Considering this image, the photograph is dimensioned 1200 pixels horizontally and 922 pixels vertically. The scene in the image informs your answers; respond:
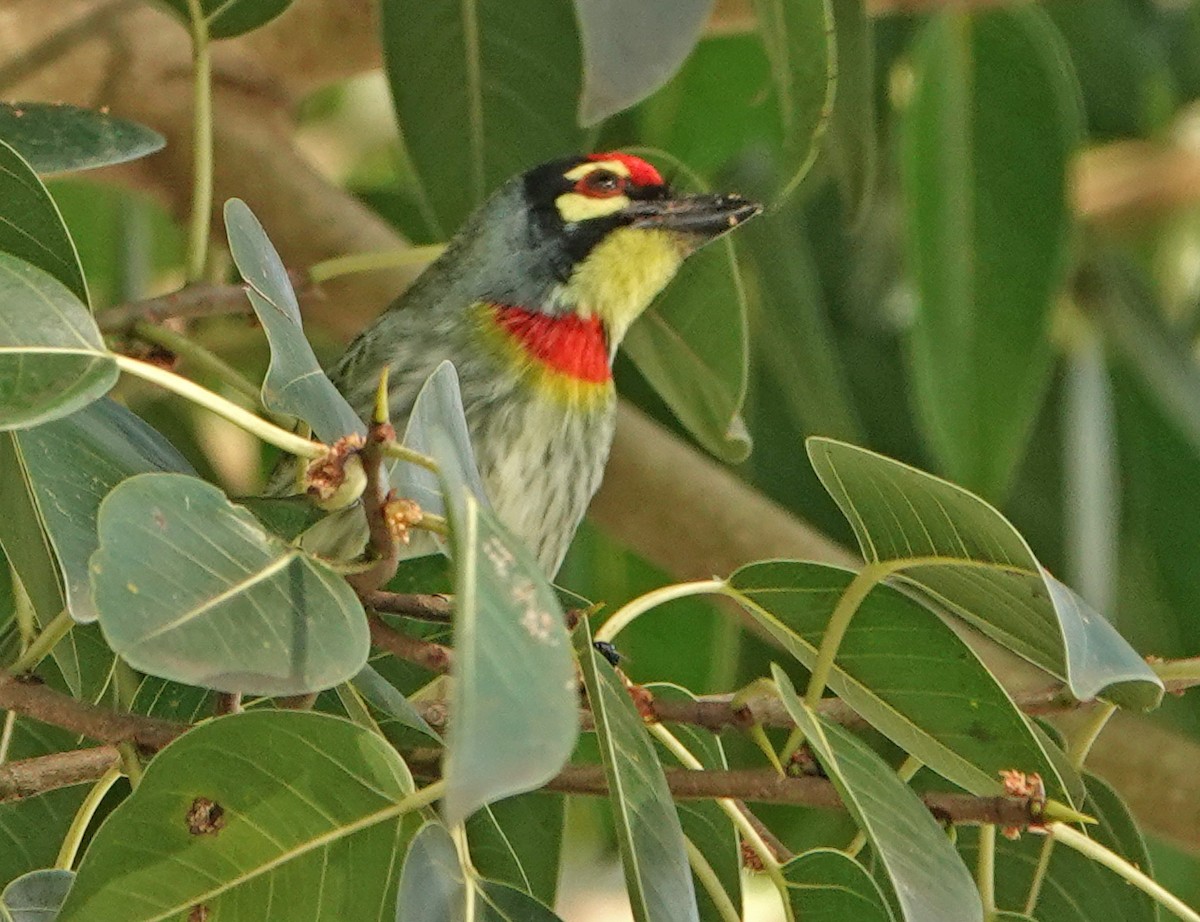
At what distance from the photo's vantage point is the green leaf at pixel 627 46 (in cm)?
121

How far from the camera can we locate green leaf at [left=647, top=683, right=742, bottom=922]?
50.7 inches

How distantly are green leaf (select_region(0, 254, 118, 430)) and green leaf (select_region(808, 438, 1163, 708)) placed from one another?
403 millimetres

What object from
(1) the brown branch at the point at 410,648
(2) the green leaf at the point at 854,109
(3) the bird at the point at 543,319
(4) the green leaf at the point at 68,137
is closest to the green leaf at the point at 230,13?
(4) the green leaf at the point at 68,137

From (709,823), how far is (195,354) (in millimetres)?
559

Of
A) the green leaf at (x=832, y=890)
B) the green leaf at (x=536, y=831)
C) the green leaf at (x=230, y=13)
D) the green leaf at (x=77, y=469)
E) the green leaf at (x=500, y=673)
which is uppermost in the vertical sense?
the green leaf at (x=230, y=13)

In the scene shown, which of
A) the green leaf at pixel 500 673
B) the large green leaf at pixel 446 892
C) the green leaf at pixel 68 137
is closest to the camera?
the green leaf at pixel 500 673

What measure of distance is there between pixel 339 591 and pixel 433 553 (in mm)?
509

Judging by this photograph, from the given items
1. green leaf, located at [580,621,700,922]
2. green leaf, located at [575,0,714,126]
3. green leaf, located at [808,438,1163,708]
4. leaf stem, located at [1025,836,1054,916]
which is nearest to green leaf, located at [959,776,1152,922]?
leaf stem, located at [1025,836,1054,916]

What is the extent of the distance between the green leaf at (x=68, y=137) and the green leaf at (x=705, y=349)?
1.90 feet

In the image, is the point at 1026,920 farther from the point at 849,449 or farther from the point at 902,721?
the point at 849,449

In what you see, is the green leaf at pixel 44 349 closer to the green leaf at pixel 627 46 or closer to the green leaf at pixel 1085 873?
the green leaf at pixel 627 46

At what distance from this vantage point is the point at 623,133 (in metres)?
2.53

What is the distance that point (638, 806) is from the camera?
0.99 meters

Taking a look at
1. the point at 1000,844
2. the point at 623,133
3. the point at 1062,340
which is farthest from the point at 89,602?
the point at 1062,340
